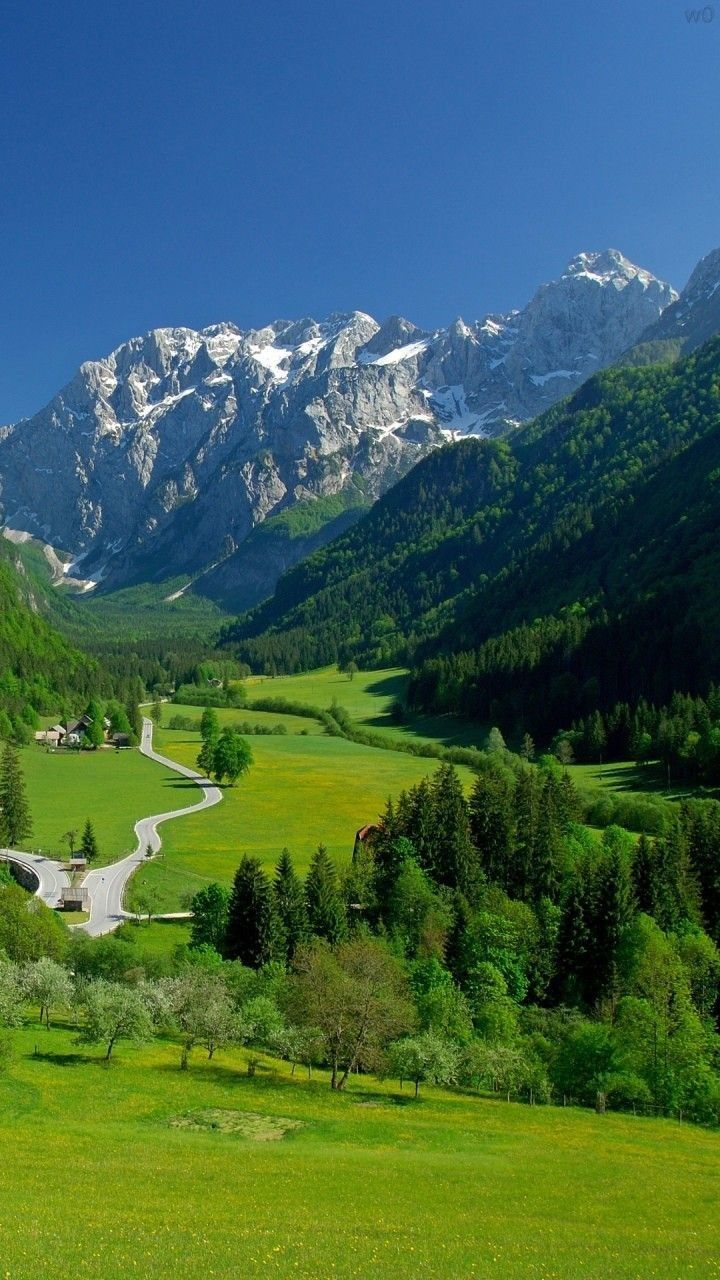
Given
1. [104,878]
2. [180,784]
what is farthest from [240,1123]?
[180,784]

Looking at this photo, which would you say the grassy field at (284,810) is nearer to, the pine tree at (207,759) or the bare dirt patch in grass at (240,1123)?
the pine tree at (207,759)

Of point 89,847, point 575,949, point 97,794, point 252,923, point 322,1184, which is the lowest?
point 575,949

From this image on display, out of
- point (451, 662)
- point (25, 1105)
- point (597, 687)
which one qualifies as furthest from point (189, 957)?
point (451, 662)

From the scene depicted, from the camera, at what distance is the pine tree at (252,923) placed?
68.0 meters

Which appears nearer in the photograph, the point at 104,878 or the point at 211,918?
the point at 211,918

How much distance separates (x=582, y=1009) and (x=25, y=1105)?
4434cm

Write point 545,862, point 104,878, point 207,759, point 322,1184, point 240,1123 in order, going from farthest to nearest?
point 207,759, point 104,878, point 545,862, point 240,1123, point 322,1184

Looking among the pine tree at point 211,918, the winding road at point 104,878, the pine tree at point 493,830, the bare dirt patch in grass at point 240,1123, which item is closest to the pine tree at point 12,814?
the winding road at point 104,878

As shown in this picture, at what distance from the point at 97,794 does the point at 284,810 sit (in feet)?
99.0

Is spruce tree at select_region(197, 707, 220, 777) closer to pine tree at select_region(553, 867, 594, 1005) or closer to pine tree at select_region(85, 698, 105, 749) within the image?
pine tree at select_region(85, 698, 105, 749)

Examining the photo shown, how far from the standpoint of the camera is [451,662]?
19350 centimetres

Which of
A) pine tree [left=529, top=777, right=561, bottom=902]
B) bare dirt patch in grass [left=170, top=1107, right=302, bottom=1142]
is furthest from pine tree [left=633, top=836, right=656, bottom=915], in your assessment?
bare dirt patch in grass [left=170, top=1107, right=302, bottom=1142]

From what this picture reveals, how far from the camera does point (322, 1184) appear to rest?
92.0 ft

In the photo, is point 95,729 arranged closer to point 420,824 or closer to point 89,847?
point 89,847
